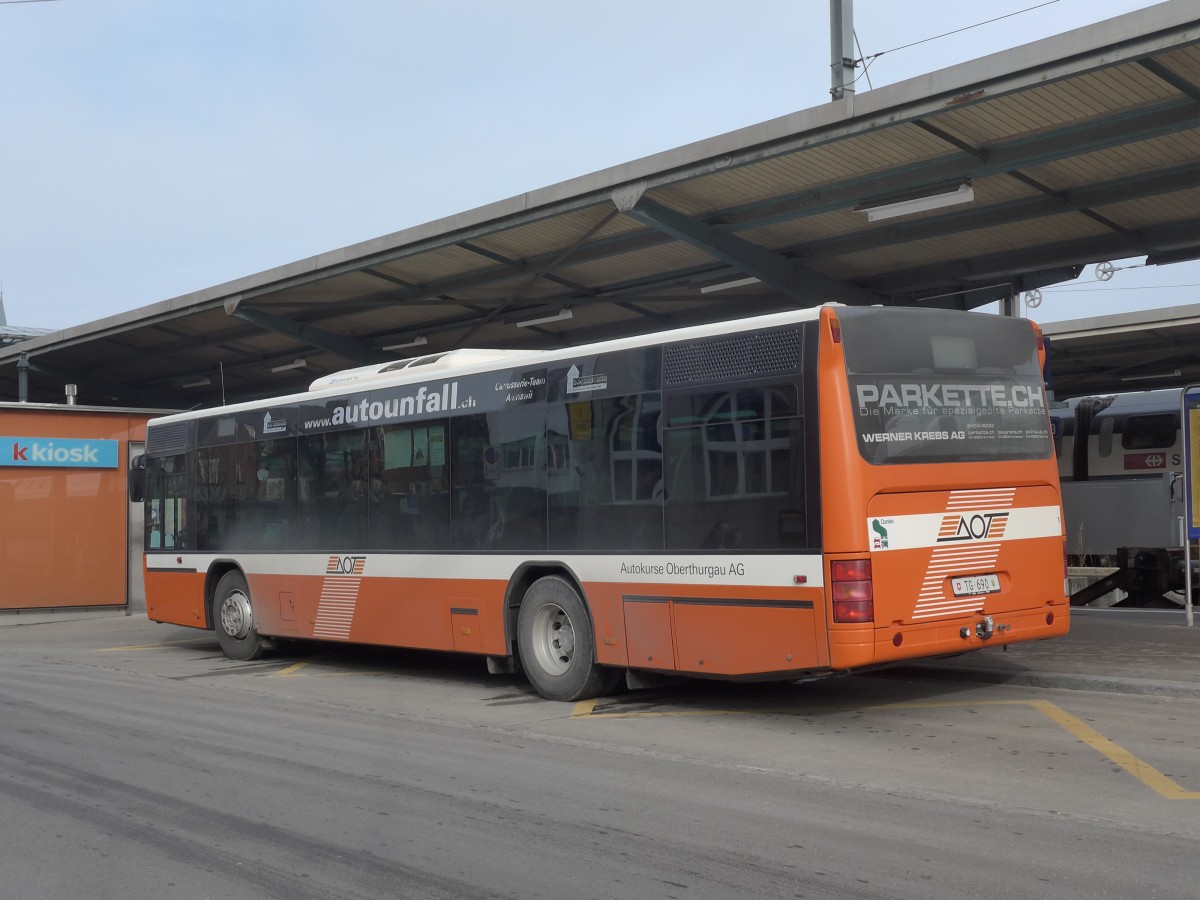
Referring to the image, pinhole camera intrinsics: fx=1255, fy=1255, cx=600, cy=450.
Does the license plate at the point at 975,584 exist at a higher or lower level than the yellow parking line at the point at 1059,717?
higher

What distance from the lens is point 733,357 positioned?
31.6 ft

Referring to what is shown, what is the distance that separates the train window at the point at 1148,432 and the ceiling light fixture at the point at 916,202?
1365 cm

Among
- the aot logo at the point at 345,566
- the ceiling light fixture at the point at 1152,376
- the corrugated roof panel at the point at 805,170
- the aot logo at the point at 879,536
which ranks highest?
the corrugated roof panel at the point at 805,170

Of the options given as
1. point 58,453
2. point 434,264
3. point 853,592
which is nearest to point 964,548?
point 853,592

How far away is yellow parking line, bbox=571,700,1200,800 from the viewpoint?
7102 millimetres

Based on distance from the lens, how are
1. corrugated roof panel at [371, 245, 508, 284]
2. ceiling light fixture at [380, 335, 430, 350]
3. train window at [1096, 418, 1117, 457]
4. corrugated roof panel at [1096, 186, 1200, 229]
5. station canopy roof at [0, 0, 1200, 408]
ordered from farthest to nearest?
train window at [1096, 418, 1117, 457]
ceiling light fixture at [380, 335, 430, 350]
corrugated roof panel at [371, 245, 508, 284]
corrugated roof panel at [1096, 186, 1200, 229]
station canopy roof at [0, 0, 1200, 408]

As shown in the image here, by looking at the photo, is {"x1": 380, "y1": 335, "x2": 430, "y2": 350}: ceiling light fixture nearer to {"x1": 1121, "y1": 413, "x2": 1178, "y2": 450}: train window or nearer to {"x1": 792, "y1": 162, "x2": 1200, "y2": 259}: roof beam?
{"x1": 792, "y1": 162, "x2": 1200, "y2": 259}: roof beam

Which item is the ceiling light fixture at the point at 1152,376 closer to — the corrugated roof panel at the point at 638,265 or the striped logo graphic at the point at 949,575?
the corrugated roof panel at the point at 638,265

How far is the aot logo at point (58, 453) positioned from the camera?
23.0 meters

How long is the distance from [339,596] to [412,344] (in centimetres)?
926

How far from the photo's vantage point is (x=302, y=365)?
2453 cm

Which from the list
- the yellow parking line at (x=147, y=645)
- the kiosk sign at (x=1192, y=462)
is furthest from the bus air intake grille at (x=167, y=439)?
the kiosk sign at (x=1192, y=462)

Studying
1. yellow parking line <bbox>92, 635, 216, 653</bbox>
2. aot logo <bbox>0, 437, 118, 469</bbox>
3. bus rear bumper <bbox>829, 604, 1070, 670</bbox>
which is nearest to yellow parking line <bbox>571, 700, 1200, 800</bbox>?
bus rear bumper <bbox>829, 604, 1070, 670</bbox>

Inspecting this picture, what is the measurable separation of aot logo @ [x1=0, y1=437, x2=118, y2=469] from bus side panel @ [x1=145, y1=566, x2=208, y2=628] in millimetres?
7559
